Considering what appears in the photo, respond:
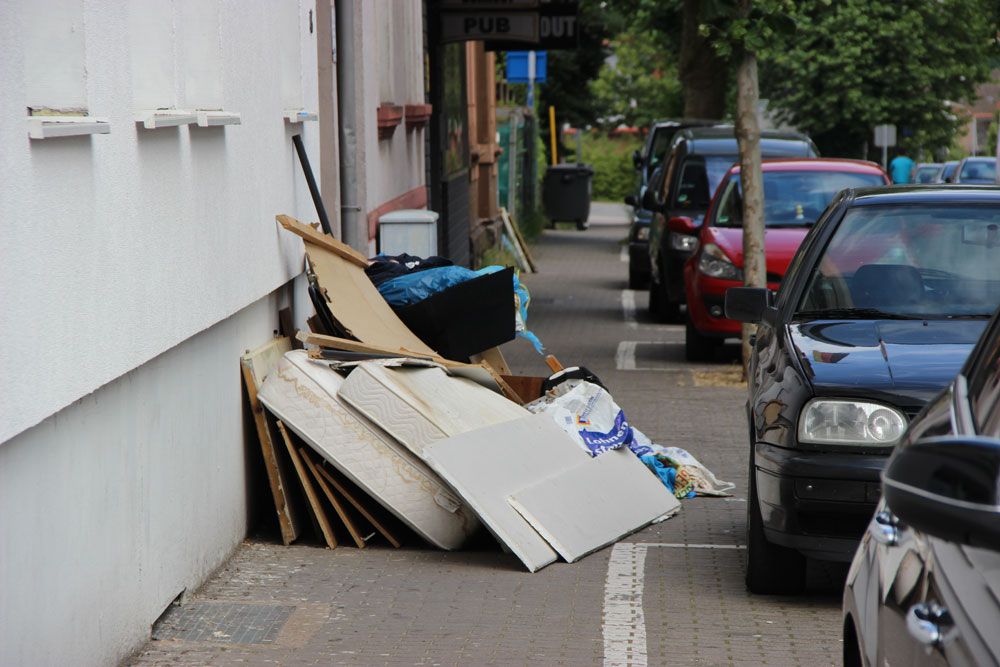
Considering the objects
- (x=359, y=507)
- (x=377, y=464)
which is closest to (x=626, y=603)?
(x=377, y=464)

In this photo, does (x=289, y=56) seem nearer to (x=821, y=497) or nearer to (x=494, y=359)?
(x=494, y=359)

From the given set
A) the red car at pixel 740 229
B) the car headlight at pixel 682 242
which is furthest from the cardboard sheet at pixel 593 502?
the car headlight at pixel 682 242

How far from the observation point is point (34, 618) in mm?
3973

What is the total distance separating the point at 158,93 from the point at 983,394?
12.2 feet

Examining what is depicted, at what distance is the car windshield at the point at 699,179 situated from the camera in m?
15.9

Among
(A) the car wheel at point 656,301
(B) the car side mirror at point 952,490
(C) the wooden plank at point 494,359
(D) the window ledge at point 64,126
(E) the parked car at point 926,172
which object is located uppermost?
(D) the window ledge at point 64,126

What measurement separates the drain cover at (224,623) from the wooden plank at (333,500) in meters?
0.98

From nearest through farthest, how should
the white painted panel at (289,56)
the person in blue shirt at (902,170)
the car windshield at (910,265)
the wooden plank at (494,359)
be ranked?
1. the car windshield at (910,265)
2. the white painted panel at (289,56)
3. the wooden plank at (494,359)
4. the person in blue shirt at (902,170)

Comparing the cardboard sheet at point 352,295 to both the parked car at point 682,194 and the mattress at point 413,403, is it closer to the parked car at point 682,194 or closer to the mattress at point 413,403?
the mattress at point 413,403

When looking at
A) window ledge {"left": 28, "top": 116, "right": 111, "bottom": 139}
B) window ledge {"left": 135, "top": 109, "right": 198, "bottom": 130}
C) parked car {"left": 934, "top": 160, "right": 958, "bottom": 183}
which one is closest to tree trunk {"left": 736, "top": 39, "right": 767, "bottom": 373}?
window ledge {"left": 135, "top": 109, "right": 198, "bottom": 130}

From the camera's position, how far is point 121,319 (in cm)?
470

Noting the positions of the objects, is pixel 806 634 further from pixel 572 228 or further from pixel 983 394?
pixel 572 228

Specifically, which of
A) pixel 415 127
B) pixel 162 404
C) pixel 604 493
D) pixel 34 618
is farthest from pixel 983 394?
pixel 415 127

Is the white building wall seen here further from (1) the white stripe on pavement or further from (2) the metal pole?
(1) the white stripe on pavement
